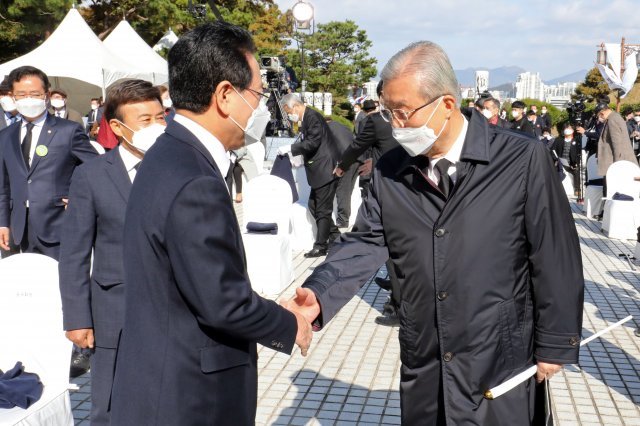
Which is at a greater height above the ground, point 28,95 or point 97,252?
point 28,95

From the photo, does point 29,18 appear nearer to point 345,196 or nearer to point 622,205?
point 345,196

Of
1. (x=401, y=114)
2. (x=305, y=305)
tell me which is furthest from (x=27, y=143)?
(x=401, y=114)

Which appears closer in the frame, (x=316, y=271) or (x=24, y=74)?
(x=316, y=271)

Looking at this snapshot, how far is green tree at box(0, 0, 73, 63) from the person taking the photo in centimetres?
2563

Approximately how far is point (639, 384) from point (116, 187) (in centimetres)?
406

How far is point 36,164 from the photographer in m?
5.59

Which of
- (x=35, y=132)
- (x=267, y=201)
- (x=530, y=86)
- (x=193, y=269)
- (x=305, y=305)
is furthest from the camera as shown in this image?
(x=530, y=86)

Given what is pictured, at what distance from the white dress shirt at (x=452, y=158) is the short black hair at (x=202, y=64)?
2.95ft

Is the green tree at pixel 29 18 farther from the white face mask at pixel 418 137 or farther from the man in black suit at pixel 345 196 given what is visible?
the white face mask at pixel 418 137

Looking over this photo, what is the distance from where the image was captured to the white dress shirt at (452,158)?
280cm

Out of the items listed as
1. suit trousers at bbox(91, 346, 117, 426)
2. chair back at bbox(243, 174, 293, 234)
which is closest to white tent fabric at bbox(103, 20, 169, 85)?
chair back at bbox(243, 174, 293, 234)

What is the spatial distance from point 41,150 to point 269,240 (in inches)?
123

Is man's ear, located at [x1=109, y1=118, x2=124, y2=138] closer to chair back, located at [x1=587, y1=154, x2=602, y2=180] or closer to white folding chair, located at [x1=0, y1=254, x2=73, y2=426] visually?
white folding chair, located at [x1=0, y1=254, x2=73, y2=426]

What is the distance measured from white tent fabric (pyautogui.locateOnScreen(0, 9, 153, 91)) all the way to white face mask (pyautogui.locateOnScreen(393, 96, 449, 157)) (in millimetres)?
16113
